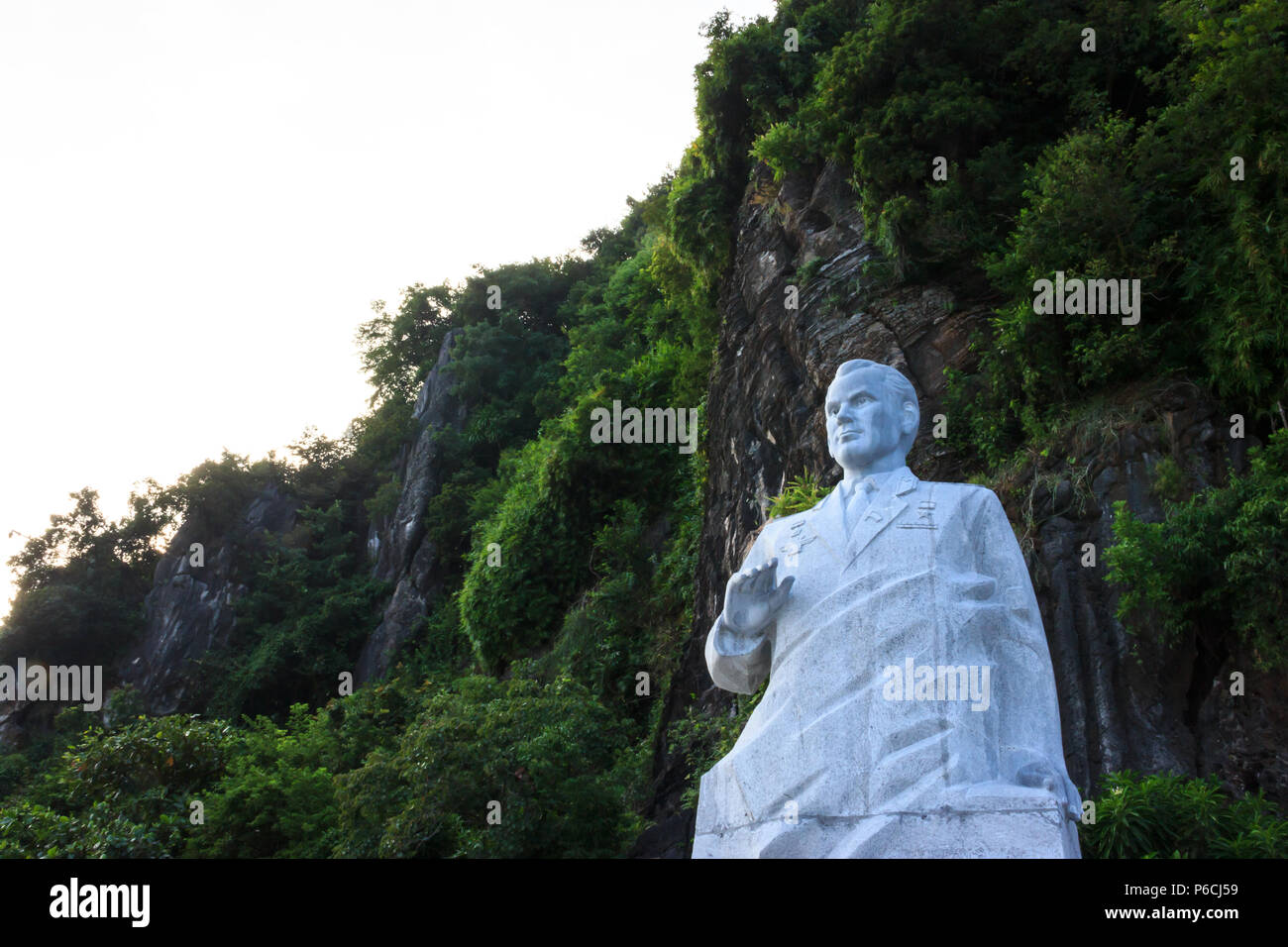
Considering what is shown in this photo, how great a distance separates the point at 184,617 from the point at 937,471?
2116 cm

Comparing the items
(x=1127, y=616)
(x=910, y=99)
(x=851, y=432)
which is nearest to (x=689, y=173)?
(x=910, y=99)

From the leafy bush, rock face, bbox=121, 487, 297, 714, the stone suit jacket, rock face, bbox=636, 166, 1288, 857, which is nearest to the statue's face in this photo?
the stone suit jacket

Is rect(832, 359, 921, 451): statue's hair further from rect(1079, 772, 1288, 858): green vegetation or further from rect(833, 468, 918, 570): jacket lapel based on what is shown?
rect(1079, 772, 1288, 858): green vegetation

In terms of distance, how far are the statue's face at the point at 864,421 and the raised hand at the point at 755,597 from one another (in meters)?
0.82

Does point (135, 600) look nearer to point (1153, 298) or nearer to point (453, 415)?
point (453, 415)

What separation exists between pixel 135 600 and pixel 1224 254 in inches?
1030

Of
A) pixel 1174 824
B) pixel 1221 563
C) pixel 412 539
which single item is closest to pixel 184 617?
pixel 412 539

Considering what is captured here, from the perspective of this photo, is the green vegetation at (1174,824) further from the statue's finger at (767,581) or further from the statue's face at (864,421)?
the statue's finger at (767,581)

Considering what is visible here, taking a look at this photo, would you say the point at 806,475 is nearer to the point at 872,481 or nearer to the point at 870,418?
the point at 870,418

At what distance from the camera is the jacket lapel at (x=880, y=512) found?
Result: 15.9 feet

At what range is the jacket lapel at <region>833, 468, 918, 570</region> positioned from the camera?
4.83 m

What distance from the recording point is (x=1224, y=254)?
34.1ft

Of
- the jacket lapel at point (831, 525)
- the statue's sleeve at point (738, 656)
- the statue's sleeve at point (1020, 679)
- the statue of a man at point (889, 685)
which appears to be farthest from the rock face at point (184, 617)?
the statue's sleeve at point (1020, 679)

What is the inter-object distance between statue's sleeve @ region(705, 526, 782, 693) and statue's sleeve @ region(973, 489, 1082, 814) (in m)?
1.00
